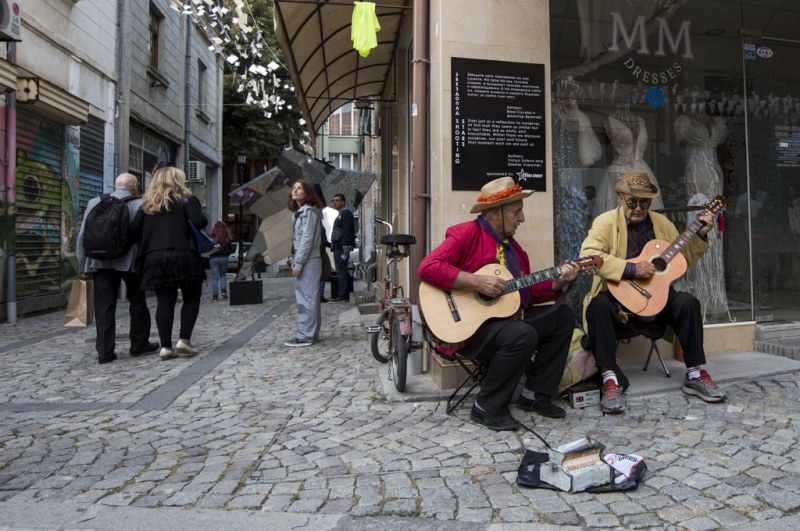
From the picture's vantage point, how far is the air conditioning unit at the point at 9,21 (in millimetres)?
7418

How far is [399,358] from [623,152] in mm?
3029

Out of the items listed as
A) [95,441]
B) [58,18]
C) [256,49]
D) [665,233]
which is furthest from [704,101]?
[58,18]

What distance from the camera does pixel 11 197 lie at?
28.8 feet

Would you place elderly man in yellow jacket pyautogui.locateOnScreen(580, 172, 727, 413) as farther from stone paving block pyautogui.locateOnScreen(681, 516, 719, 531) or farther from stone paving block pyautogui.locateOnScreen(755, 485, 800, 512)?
stone paving block pyautogui.locateOnScreen(681, 516, 719, 531)

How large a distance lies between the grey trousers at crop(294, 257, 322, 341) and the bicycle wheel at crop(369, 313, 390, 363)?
3.30ft

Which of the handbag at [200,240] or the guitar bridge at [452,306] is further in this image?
the handbag at [200,240]

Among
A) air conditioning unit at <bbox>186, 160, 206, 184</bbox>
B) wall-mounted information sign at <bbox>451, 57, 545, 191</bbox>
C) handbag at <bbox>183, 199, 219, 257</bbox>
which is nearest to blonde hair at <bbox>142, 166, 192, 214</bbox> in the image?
handbag at <bbox>183, 199, 219, 257</bbox>

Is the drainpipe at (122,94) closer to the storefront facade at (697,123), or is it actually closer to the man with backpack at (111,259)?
the man with backpack at (111,259)

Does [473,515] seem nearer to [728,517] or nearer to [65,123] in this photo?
[728,517]

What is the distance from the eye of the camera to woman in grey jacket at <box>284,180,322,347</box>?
6.16m

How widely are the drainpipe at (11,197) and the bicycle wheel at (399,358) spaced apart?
6952mm

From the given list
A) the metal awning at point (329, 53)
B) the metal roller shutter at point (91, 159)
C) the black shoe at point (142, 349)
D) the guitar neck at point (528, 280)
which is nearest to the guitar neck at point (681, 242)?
the guitar neck at point (528, 280)

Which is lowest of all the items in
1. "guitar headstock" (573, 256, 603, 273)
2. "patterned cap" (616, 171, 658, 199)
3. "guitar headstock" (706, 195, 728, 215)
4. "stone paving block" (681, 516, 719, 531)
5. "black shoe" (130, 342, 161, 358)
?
"stone paving block" (681, 516, 719, 531)

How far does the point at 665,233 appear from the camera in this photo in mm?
4227
